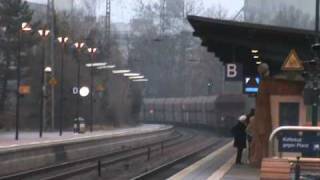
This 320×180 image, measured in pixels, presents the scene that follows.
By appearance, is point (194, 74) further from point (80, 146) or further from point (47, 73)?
point (80, 146)

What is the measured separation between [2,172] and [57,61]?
41.4 m

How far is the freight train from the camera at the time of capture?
68.1 meters

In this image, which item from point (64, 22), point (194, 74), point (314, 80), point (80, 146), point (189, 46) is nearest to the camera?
point (314, 80)

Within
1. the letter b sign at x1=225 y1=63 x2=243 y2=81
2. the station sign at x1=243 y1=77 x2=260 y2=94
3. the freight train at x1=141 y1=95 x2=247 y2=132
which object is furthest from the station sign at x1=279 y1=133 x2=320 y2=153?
the freight train at x1=141 y1=95 x2=247 y2=132

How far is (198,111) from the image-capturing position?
8200 centimetres

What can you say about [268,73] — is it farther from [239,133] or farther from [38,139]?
[38,139]

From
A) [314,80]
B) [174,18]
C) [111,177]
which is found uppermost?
[174,18]

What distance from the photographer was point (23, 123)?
6581cm

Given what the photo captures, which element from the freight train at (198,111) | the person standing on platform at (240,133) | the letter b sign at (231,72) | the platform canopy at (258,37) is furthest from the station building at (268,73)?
the freight train at (198,111)

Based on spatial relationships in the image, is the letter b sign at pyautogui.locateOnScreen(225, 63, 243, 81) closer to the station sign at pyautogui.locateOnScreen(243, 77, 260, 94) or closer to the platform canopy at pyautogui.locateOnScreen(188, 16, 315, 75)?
the station sign at pyautogui.locateOnScreen(243, 77, 260, 94)

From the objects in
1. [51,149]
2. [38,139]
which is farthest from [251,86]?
[38,139]

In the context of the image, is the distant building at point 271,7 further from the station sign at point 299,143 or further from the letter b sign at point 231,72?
the station sign at point 299,143

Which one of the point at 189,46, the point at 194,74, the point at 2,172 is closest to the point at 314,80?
the point at 2,172

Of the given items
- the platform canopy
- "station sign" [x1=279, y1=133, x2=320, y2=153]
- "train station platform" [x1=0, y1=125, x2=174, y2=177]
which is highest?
the platform canopy
